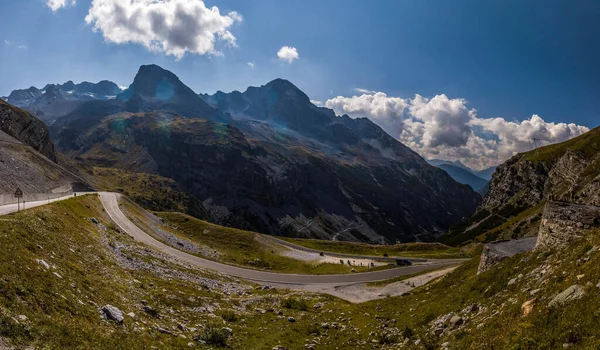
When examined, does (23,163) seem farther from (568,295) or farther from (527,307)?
(568,295)

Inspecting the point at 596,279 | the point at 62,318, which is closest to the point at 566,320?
the point at 596,279

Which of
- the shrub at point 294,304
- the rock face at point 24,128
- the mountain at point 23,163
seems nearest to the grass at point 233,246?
the mountain at point 23,163

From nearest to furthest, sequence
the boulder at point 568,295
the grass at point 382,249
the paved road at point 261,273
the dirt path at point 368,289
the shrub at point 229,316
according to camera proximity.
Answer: the boulder at point 568,295 → the shrub at point 229,316 → the dirt path at point 368,289 → the paved road at point 261,273 → the grass at point 382,249

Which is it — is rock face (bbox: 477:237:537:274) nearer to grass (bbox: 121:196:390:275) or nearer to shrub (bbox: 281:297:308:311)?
shrub (bbox: 281:297:308:311)

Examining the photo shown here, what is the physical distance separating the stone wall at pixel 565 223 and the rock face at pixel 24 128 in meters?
191

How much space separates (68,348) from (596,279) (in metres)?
21.8

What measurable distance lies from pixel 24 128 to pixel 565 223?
217270mm

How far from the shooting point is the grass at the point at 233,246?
84.2m

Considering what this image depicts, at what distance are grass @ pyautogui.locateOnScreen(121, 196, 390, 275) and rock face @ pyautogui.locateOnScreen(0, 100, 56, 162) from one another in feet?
298

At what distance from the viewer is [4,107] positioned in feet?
534

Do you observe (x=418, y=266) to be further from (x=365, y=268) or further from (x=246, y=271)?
(x=246, y=271)

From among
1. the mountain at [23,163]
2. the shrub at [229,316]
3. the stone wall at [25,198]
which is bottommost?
the shrub at [229,316]

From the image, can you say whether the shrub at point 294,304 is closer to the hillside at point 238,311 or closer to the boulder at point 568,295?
the hillside at point 238,311

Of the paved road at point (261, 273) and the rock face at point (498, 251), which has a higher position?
the rock face at point (498, 251)
